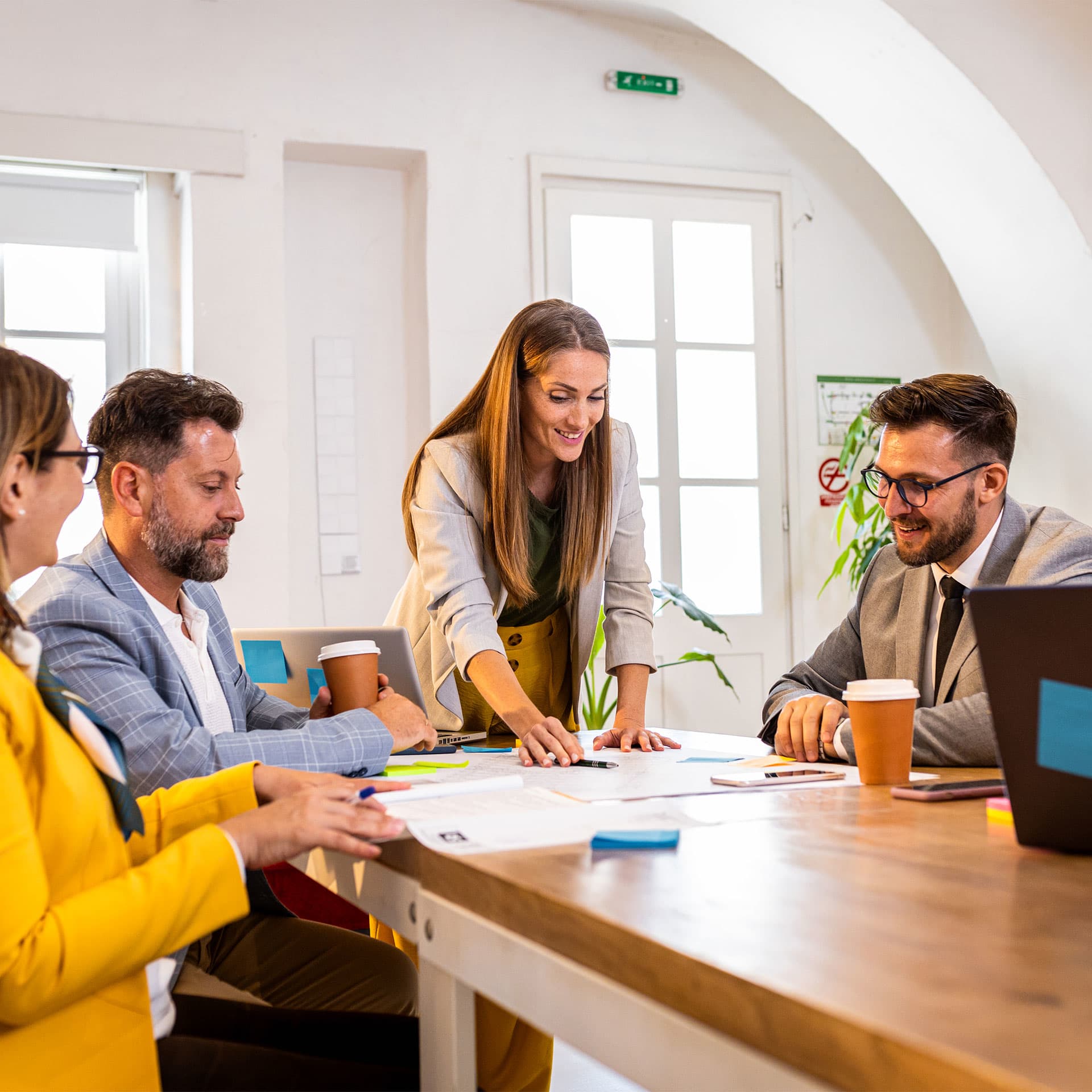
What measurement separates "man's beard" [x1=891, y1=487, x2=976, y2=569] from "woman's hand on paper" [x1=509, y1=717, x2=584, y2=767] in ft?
1.81

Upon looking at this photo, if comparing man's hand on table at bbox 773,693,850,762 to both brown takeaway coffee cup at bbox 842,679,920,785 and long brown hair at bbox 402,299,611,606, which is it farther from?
long brown hair at bbox 402,299,611,606

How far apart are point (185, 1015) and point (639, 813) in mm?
527

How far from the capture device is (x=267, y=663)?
1.99 m

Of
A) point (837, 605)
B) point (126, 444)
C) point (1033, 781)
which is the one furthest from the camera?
point (837, 605)

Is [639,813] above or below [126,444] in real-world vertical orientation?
below

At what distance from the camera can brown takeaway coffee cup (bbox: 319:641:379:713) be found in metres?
1.61

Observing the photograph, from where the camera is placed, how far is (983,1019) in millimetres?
487

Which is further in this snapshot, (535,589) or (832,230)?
(832,230)

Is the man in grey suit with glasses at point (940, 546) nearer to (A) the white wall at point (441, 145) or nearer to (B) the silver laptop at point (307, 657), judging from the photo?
(B) the silver laptop at point (307, 657)

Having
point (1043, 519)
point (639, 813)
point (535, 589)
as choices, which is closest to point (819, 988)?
point (639, 813)

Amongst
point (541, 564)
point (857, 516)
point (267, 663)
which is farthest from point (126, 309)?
point (857, 516)

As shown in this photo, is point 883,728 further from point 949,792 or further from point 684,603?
point 684,603

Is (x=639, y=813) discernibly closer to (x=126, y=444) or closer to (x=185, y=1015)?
(x=185, y=1015)

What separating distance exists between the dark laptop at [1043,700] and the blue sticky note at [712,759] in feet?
2.16
